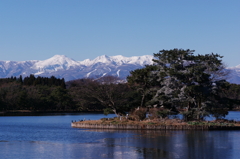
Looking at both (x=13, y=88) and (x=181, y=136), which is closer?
(x=181, y=136)

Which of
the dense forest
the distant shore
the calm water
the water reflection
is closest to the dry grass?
the distant shore

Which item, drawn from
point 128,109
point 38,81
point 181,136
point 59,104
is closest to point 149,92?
point 128,109

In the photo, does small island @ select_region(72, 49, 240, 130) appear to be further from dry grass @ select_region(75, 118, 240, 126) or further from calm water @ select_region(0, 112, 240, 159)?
calm water @ select_region(0, 112, 240, 159)

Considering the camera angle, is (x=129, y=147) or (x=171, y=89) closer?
(x=129, y=147)

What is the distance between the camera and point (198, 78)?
48000 millimetres

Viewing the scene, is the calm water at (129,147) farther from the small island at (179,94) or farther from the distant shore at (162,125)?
the small island at (179,94)

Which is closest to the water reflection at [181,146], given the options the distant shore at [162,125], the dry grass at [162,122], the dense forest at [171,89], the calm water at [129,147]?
the calm water at [129,147]

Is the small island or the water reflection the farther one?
the small island

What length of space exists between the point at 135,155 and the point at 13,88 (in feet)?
283

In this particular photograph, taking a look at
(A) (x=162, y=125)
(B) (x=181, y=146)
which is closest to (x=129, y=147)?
(B) (x=181, y=146)

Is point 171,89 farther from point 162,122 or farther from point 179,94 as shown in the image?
point 162,122

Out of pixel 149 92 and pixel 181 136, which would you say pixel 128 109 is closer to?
pixel 149 92

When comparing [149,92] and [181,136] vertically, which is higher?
[149,92]

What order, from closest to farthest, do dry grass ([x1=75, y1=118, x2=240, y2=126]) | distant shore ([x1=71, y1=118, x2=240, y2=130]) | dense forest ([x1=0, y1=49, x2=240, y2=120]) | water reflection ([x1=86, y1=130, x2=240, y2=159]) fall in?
water reflection ([x1=86, y1=130, x2=240, y2=159])
distant shore ([x1=71, y1=118, x2=240, y2=130])
dry grass ([x1=75, y1=118, x2=240, y2=126])
dense forest ([x1=0, y1=49, x2=240, y2=120])
